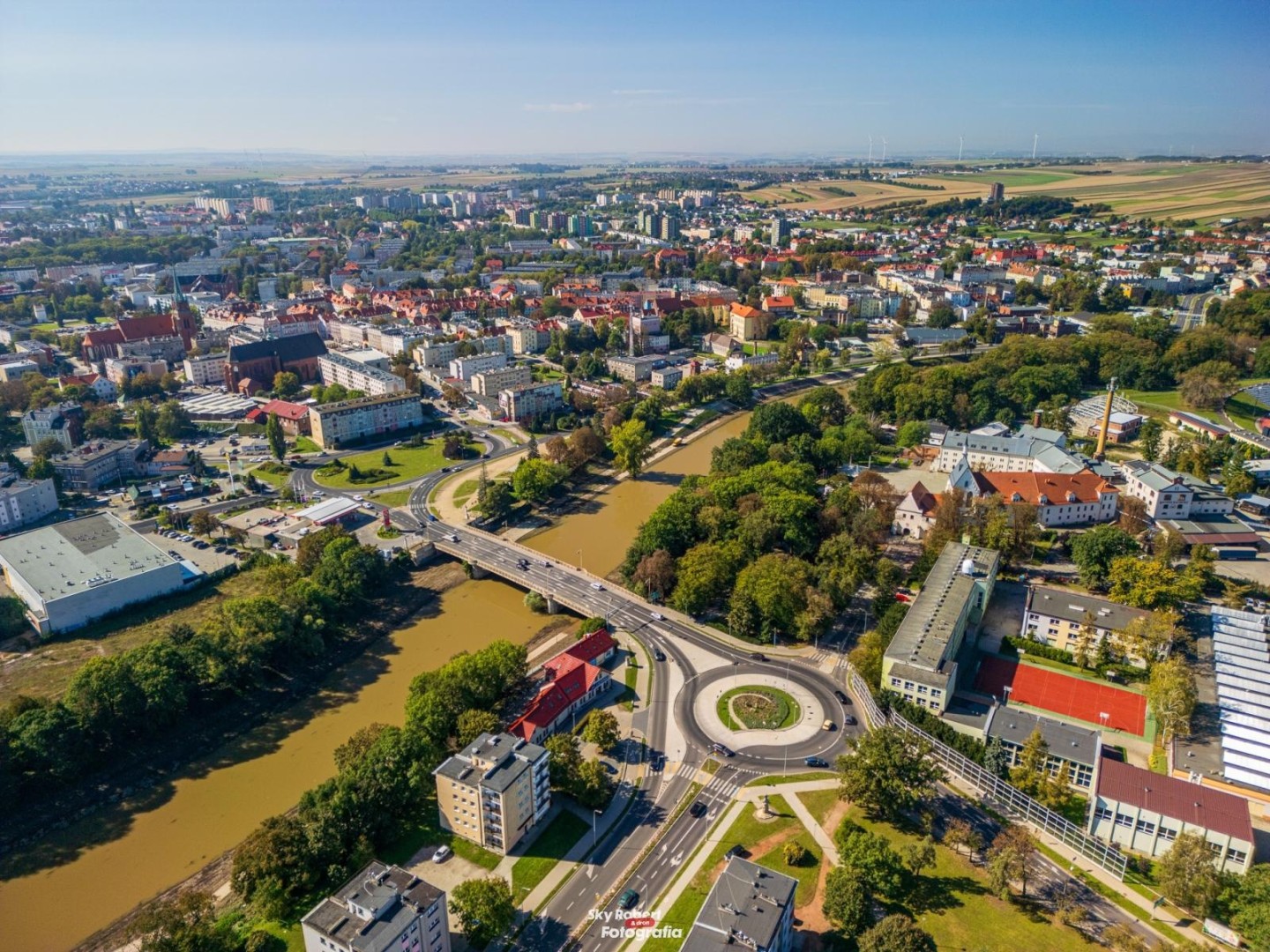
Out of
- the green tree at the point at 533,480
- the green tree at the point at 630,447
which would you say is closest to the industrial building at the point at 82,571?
the green tree at the point at 533,480

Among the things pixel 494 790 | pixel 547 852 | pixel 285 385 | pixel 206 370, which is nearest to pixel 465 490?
pixel 285 385

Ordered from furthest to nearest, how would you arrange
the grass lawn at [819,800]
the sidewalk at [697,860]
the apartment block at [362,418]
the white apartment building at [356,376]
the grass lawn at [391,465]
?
the white apartment building at [356,376]
the apartment block at [362,418]
the grass lawn at [391,465]
the grass lawn at [819,800]
the sidewalk at [697,860]

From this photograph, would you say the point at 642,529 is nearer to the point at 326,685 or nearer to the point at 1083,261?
the point at 326,685

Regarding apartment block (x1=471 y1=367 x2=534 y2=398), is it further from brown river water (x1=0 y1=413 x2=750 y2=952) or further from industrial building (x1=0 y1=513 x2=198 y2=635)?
industrial building (x1=0 y1=513 x2=198 y2=635)

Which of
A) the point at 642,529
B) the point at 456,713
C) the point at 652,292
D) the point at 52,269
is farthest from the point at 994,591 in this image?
the point at 52,269

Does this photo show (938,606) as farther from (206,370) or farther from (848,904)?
(206,370)

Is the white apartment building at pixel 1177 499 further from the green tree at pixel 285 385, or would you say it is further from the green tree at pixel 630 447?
the green tree at pixel 285 385
